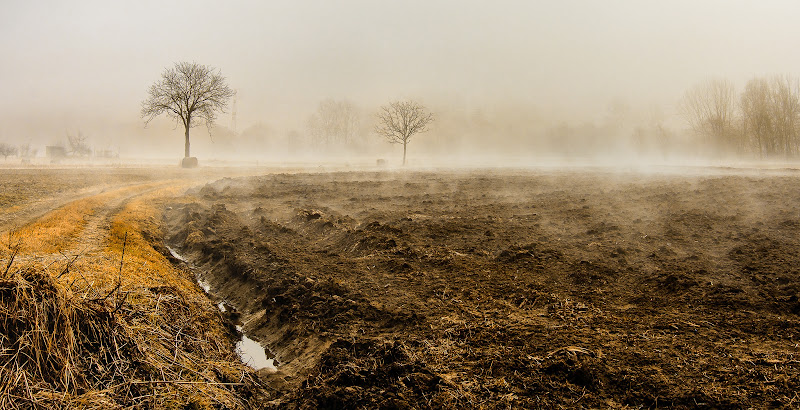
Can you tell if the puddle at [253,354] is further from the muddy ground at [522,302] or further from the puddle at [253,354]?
the muddy ground at [522,302]

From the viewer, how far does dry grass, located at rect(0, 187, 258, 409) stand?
11.9ft

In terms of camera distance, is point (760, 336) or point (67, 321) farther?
point (760, 336)

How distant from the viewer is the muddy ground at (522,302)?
4402mm

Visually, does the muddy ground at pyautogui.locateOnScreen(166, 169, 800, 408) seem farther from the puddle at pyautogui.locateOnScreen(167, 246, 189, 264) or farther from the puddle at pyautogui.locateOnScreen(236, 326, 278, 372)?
the puddle at pyautogui.locateOnScreen(167, 246, 189, 264)

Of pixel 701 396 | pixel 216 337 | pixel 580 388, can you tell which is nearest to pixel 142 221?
pixel 216 337

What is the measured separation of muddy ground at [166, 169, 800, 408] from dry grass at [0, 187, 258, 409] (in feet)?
3.47

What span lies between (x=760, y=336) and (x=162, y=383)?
270 inches

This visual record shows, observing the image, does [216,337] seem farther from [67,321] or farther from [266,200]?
[266,200]

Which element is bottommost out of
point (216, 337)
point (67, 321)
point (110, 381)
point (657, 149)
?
point (216, 337)

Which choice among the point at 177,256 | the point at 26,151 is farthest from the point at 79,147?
the point at 177,256

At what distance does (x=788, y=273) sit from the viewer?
7.45m

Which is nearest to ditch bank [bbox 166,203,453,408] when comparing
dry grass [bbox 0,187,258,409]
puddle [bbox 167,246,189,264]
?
puddle [bbox 167,246,189,264]

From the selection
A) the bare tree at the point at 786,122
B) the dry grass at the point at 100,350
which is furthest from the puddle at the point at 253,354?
the bare tree at the point at 786,122

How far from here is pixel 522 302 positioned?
6.77 m
